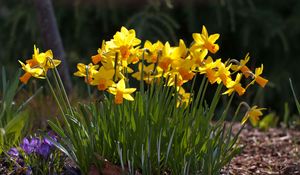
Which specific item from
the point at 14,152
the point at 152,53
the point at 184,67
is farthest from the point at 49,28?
the point at 184,67

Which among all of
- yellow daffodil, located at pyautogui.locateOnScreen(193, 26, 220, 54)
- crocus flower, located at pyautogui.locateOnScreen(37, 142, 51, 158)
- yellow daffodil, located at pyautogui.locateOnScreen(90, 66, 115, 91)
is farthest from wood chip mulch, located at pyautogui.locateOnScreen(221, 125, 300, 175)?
crocus flower, located at pyautogui.locateOnScreen(37, 142, 51, 158)

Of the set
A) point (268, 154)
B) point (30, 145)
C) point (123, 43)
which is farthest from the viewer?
point (268, 154)

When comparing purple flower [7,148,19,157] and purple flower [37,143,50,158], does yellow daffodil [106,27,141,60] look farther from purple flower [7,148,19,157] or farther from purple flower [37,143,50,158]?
purple flower [7,148,19,157]

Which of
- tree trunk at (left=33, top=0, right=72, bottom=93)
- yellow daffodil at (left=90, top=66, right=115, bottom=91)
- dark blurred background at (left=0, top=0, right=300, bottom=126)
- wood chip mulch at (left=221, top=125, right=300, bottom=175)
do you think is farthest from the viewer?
dark blurred background at (left=0, top=0, right=300, bottom=126)

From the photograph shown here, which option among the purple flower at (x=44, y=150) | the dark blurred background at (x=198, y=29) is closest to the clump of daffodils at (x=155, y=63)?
the purple flower at (x=44, y=150)

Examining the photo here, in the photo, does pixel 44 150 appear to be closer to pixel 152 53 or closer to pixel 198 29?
pixel 152 53

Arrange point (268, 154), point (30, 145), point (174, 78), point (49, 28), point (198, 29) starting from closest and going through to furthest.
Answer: point (174, 78)
point (30, 145)
point (268, 154)
point (49, 28)
point (198, 29)
